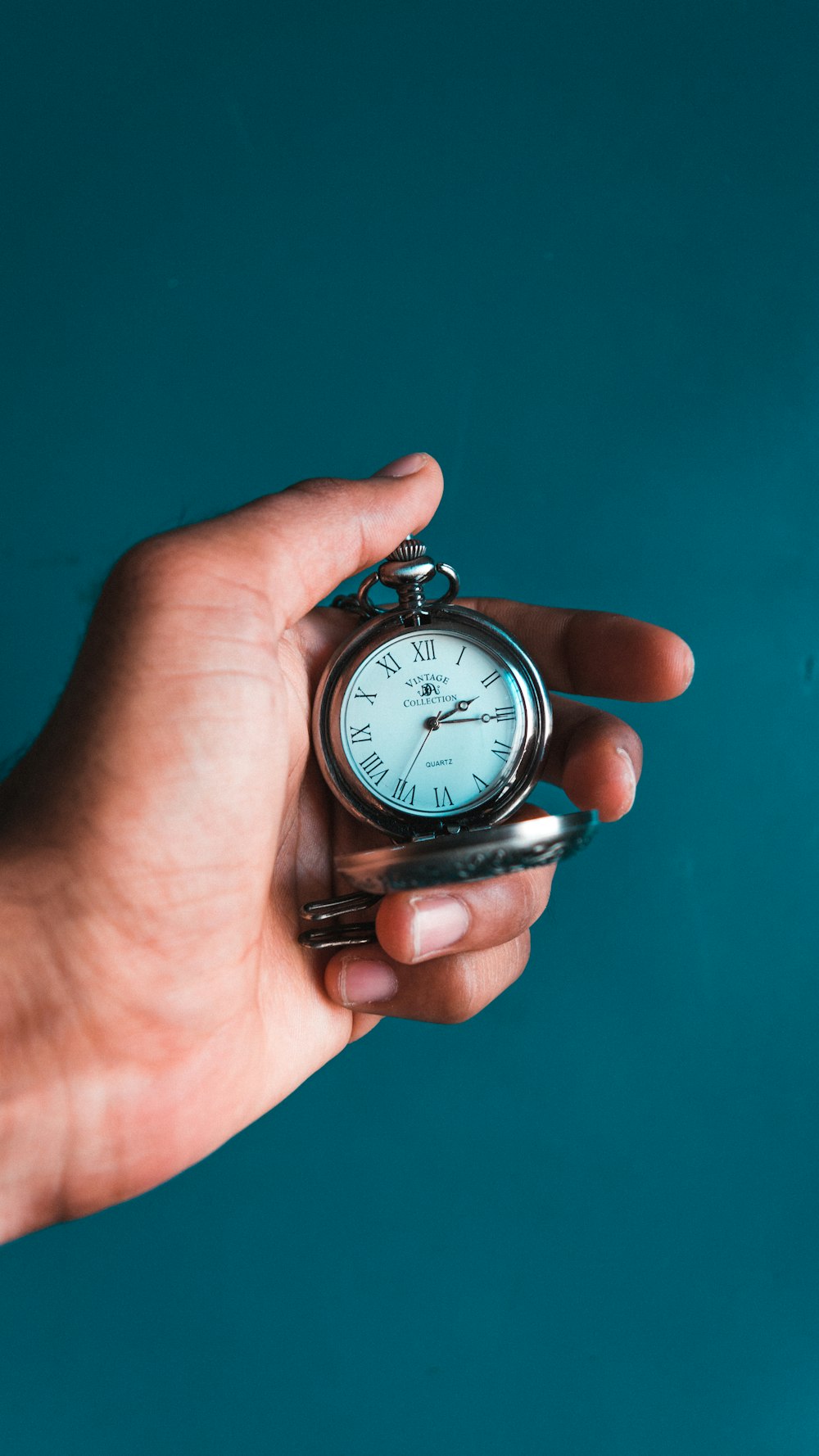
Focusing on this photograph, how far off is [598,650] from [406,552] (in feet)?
1.21

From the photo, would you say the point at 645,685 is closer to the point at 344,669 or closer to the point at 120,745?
the point at 344,669

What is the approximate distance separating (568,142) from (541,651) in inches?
45.3

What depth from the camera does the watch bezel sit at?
5.69 feet

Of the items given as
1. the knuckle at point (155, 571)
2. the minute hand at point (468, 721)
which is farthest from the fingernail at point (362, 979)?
the knuckle at point (155, 571)

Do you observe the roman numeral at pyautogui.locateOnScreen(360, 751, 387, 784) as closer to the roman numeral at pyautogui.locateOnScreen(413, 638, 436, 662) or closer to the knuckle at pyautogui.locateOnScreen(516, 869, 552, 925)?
the roman numeral at pyautogui.locateOnScreen(413, 638, 436, 662)

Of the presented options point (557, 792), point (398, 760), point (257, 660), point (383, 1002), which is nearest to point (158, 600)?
point (257, 660)

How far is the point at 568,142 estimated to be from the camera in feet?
7.79

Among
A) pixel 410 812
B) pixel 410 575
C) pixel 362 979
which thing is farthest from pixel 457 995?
pixel 410 575

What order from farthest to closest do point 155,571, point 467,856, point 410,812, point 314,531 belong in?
point 410,812, point 314,531, point 155,571, point 467,856

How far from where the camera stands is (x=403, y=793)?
1.72m

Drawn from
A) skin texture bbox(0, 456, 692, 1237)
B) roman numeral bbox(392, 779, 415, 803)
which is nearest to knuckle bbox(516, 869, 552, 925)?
skin texture bbox(0, 456, 692, 1237)

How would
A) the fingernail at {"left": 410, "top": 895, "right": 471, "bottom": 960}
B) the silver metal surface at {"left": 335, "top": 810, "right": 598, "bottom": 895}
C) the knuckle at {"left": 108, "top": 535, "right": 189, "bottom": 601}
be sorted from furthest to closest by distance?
the fingernail at {"left": 410, "top": 895, "right": 471, "bottom": 960}
the knuckle at {"left": 108, "top": 535, "right": 189, "bottom": 601}
the silver metal surface at {"left": 335, "top": 810, "right": 598, "bottom": 895}

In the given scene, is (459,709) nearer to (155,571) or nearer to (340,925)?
(340,925)

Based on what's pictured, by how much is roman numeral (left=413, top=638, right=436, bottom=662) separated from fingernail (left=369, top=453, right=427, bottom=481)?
258mm
